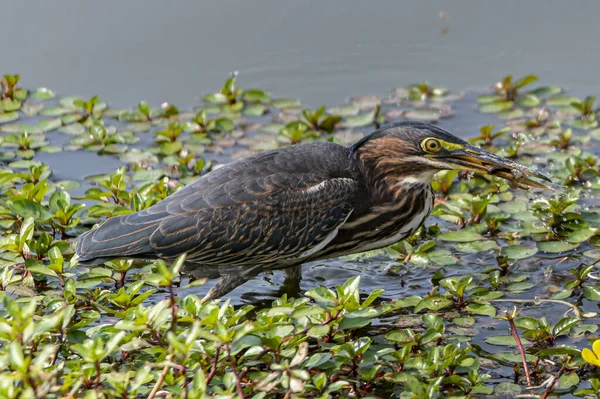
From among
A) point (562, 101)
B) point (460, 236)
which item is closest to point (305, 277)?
point (460, 236)

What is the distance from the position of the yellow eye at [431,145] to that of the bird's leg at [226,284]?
1.52 metres

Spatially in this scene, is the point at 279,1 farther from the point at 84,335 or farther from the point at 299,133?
the point at 84,335

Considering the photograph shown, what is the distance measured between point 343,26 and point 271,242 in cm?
510

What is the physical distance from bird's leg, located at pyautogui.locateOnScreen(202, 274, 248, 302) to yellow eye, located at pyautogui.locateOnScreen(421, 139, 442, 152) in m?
1.52

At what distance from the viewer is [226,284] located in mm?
6492

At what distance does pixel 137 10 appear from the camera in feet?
35.4

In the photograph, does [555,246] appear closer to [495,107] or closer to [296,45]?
[495,107]

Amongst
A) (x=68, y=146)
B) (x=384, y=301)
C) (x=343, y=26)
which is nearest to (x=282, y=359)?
(x=384, y=301)

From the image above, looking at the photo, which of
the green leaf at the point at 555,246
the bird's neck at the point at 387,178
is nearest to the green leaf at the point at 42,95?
the bird's neck at the point at 387,178

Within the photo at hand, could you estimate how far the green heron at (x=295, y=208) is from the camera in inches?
243

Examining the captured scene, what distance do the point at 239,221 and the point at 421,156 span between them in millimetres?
1308

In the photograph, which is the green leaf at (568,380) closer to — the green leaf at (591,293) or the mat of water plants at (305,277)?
the mat of water plants at (305,277)

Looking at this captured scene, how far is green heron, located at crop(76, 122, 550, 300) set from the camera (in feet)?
20.3

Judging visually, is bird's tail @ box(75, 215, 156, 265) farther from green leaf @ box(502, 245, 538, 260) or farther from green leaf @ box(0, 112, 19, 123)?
green leaf @ box(0, 112, 19, 123)
